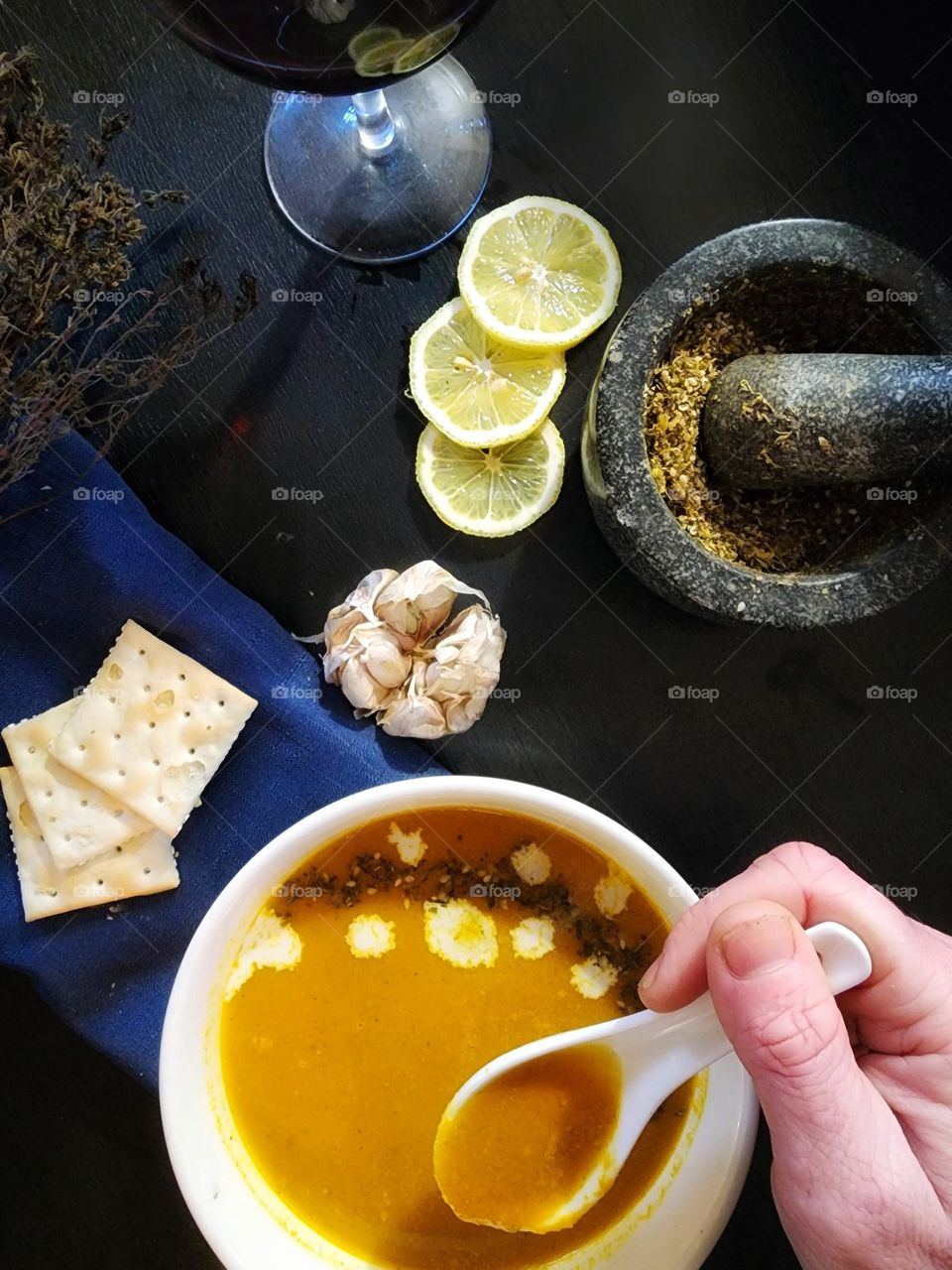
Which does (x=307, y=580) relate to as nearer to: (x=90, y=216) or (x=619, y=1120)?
(x=90, y=216)

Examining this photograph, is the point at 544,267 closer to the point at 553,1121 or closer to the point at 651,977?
the point at 651,977

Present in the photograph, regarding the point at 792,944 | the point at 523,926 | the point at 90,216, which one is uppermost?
the point at 90,216

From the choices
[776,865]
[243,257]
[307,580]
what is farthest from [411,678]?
[243,257]

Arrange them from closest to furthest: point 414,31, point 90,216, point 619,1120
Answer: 1. point 414,31
2. point 90,216
3. point 619,1120

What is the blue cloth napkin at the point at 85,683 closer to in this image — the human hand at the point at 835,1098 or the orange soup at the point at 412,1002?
the orange soup at the point at 412,1002

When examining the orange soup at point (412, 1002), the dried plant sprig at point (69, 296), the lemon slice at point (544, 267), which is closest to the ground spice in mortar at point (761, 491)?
the lemon slice at point (544, 267)

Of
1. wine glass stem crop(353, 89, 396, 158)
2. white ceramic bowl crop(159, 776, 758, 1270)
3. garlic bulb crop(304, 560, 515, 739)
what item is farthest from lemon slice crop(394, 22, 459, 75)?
white ceramic bowl crop(159, 776, 758, 1270)
